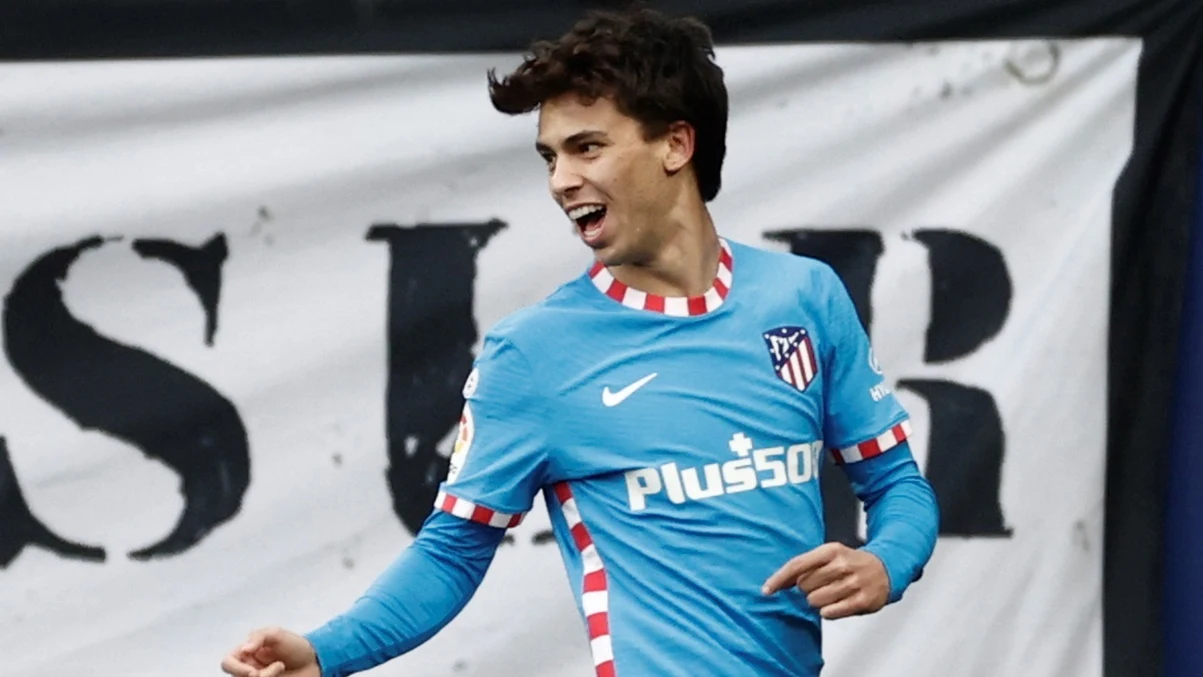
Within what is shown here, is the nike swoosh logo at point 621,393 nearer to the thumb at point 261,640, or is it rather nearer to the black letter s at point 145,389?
the thumb at point 261,640

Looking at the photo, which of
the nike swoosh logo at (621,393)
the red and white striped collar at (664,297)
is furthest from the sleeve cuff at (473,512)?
the red and white striped collar at (664,297)

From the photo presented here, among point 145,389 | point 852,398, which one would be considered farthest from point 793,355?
point 145,389

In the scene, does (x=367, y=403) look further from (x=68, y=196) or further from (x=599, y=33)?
(x=599, y=33)

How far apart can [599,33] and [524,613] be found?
4.31 feet

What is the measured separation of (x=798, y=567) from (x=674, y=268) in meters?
0.42

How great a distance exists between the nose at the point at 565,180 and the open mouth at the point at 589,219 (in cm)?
2

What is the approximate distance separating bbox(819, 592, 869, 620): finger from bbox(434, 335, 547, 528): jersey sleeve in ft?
1.17

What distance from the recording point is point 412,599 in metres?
2.00

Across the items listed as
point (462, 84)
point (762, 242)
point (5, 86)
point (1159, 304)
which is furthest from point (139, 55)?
point (1159, 304)

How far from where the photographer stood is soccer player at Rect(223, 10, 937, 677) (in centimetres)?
196

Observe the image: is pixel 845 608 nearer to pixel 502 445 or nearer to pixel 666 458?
pixel 666 458

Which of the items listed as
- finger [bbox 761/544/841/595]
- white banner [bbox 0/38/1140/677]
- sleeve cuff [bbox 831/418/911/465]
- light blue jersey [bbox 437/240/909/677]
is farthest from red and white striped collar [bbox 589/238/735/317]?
white banner [bbox 0/38/1140/677]

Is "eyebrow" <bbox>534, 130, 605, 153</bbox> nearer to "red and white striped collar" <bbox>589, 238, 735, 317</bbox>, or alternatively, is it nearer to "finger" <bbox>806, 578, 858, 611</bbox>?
"red and white striped collar" <bbox>589, 238, 735, 317</bbox>

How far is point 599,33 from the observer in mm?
2072
